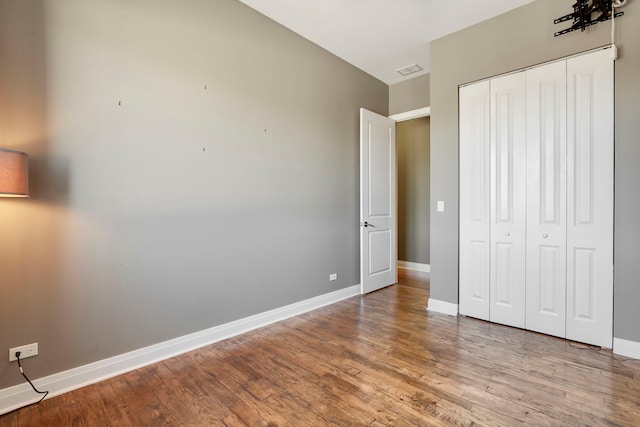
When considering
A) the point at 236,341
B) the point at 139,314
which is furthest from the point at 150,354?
the point at 236,341

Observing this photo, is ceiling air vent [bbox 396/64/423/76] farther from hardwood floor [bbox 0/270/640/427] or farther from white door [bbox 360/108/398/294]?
hardwood floor [bbox 0/270/640/427]

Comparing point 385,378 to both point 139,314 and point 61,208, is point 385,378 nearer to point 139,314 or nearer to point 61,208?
point 139,314

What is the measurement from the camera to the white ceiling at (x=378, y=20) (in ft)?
9.36

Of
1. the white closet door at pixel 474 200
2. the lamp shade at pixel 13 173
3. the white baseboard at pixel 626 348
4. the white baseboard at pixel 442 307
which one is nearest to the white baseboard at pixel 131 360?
the lamp shade at pixel 13 173

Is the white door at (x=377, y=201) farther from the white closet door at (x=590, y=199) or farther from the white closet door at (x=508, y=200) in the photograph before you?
the white closet door at (x=590, y=199)

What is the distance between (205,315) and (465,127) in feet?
10.4

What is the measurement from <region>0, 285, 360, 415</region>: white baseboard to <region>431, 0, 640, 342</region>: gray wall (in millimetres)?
1888

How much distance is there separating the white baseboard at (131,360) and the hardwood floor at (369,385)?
64mm

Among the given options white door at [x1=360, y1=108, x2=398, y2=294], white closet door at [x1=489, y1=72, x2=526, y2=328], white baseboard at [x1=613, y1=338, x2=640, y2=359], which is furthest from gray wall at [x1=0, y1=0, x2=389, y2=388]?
white baseboard at [x1=613, y1=338, x2=640, y2=359]

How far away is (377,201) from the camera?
4203mm

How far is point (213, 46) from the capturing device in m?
2.64

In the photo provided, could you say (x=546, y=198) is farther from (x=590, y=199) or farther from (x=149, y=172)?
(x=149, y=172)

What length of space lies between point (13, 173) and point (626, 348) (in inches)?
167

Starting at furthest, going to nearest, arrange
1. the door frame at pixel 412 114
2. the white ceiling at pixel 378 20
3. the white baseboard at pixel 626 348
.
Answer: the door frame at pixel 412 114
the white ceiling at pixel 378 20
the white baseboard at pixel 626 348
